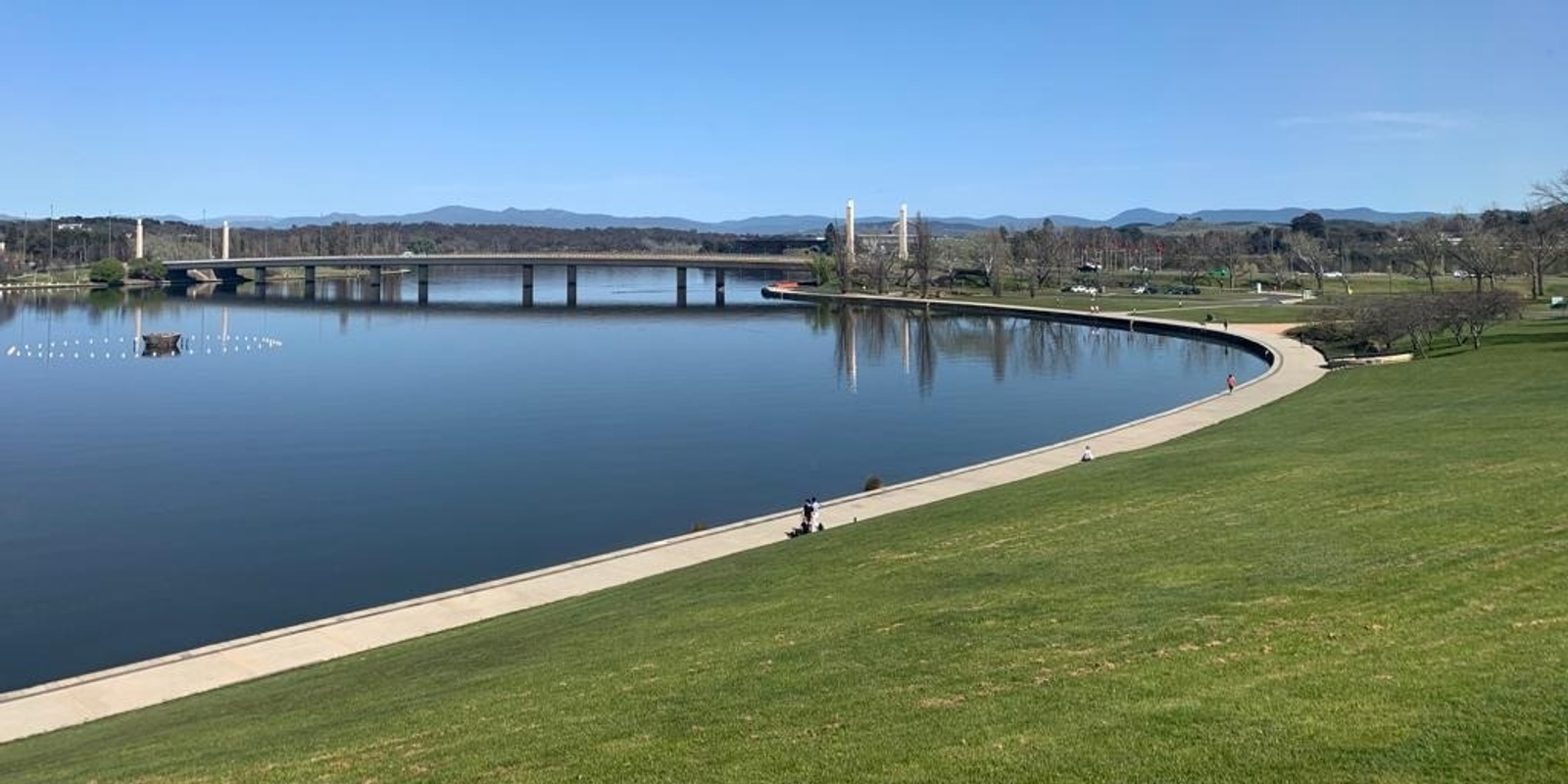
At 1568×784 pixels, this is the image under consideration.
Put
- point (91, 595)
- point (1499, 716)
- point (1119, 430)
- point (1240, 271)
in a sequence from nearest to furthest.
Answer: point (1499, 716) < point (91, 595) < point (1119, 430) < point (1240, 271)

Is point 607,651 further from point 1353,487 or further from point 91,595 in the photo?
point 91,595

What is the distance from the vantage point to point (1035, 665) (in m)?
12.8

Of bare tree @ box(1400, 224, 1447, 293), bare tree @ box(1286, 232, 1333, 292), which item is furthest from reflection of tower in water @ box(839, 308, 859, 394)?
bare tree @ box(1286, 232, 1333, 292)

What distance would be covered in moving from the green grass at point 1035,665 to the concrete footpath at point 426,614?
4.56 ft

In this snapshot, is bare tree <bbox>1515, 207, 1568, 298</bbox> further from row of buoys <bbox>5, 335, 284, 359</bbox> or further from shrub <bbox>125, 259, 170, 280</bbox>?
shrub <bbox>125, 259, 170, 280</bbox>

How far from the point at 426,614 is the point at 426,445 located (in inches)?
1091

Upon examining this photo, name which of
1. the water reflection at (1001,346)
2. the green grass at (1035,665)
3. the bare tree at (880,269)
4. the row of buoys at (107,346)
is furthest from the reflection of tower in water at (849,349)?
the row of buoys at (107,346)

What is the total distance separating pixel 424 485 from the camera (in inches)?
1629

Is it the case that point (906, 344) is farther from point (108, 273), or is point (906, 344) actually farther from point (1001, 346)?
point (108, 273)

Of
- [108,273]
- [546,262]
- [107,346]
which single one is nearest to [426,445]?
[107,346]

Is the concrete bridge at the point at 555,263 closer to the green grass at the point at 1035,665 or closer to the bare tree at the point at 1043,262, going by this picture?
the bare tree at the point at 1043,262

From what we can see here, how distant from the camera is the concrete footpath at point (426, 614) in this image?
19484mm

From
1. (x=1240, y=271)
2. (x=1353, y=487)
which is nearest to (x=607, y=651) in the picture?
(x=1353, y=487)

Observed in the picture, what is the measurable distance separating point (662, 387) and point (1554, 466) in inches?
Answer: 2137
